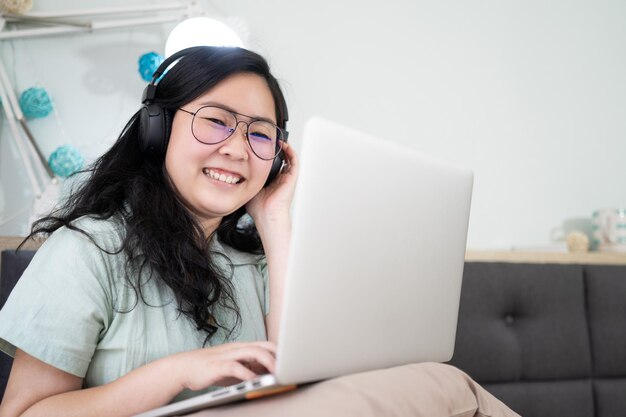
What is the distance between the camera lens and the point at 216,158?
3.23ft

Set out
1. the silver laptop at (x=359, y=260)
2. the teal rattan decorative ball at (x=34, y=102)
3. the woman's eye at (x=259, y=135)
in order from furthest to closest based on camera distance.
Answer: the teal rattan decorative ball at (x=34, y=102)
the woman's eye at (x=259, y=135)
the silver laptop at (x=359, y=260)

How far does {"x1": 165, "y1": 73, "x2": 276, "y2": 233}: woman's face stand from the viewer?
97 cm

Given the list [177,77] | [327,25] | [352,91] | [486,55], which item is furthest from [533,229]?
[177,77]

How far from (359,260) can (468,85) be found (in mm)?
1506

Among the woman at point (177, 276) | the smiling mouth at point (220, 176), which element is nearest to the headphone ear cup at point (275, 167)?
the woman at point (177, 276)

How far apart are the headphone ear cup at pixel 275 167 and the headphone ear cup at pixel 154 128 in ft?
0.75

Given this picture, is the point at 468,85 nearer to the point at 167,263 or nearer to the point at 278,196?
the point at 278,196

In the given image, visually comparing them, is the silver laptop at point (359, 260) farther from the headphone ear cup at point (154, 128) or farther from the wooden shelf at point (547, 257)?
the wooden shelf at point (547, 257)

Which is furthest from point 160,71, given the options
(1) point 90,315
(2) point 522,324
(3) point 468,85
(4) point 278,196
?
(3) point 468,85

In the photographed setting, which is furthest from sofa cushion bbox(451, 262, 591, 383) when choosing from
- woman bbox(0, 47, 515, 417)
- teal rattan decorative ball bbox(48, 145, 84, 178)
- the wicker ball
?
teal rattan decorative ball bbox(48, 145, 84, 178)

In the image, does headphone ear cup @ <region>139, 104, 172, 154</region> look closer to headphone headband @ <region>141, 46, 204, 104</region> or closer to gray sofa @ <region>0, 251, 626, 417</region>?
headphone headband @ <region>141, 46, 204, 104</region>

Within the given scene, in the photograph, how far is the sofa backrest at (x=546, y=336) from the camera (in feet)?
4.76

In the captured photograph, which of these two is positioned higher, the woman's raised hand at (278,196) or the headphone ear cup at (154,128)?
the headphone ear cup at (154,128)

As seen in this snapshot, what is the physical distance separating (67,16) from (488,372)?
56.7 inches
